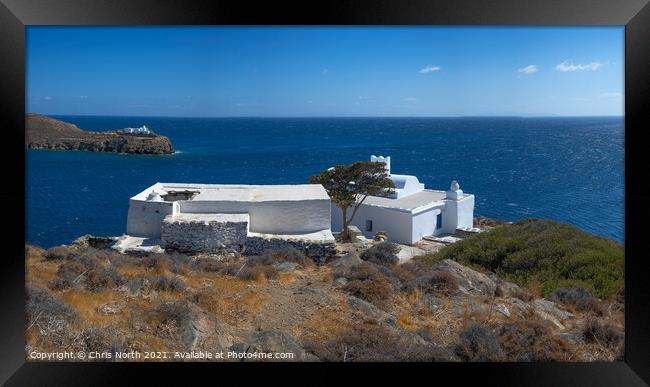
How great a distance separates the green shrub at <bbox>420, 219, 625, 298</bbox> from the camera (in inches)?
323

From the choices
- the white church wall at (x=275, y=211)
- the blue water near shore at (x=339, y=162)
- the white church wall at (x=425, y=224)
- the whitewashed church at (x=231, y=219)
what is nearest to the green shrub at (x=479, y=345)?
the whitewashed church at (x=231, y=219)

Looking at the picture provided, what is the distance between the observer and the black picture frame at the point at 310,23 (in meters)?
4.60

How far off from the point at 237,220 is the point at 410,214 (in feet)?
20.1

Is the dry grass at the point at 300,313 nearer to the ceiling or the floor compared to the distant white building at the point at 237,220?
nearer to the floor

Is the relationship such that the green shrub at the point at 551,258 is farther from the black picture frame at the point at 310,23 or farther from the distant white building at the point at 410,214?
the distant white building at the point at 410,214

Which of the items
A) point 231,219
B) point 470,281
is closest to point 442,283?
point 470,281

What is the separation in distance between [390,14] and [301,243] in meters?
7.43

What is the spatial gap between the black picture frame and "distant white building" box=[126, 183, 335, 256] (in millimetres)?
6602

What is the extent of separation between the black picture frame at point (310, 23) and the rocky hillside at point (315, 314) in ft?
0.80

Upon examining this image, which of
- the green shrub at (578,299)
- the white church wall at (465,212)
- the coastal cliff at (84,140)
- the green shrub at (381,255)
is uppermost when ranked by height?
the coastal cliff at (84,140)

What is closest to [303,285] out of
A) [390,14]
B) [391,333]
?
[391,333]

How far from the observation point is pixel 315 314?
6.12 m

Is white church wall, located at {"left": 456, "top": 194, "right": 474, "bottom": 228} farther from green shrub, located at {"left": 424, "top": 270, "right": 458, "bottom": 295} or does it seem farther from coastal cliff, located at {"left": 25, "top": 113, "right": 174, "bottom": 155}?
coastal cliff, located at {"left": 25, "top": 113, "right": 174, "bottom": 155}

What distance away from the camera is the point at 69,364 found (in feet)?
16.0
